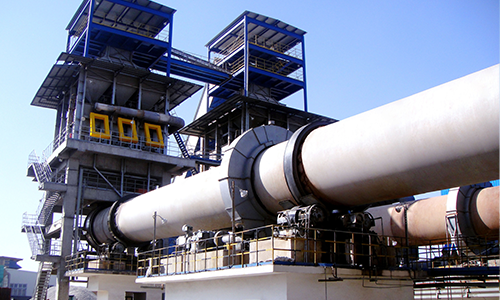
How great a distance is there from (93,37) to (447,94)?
27.4m

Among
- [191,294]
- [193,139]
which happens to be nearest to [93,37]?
[193,139]

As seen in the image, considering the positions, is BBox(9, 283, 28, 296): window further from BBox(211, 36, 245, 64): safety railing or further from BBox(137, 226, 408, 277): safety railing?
BBox(137, 226, 408, 277): safety railing

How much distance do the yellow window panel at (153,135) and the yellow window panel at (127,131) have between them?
2.24 ft

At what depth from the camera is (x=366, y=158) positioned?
9.34 metres

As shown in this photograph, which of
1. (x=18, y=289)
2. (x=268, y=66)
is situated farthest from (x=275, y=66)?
(x=18, y=289)

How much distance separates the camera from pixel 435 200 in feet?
49.4

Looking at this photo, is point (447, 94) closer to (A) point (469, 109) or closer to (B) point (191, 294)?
(A) point (469, 109)

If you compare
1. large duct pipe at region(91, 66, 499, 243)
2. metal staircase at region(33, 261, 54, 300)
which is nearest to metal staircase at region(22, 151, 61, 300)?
metal staircase at region(33, 261, 54, 300)

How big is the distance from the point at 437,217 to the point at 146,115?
18935mm

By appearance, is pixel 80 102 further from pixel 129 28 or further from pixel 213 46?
pixel 213 46

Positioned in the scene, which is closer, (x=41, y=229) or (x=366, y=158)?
(x=366, y=158)

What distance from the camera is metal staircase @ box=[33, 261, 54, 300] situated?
26.4 meters

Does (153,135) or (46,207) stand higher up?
(153,135)

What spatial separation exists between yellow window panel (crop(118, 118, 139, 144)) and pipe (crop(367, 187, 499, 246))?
16.2 meters
